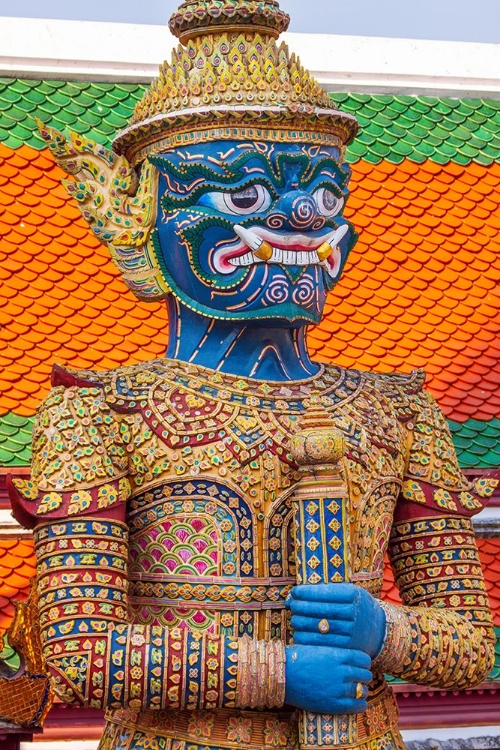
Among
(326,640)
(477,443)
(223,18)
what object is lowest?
(477,443)

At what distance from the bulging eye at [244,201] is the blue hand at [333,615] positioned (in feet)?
3.47

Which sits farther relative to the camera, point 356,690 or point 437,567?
point 437,567

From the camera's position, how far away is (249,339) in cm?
466

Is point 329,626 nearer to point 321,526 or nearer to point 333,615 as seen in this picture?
point 333,615

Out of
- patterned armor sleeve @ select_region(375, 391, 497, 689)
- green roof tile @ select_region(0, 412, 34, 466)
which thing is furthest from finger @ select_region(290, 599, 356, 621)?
green roof tile @ select_region(0, 412, 34, 466)

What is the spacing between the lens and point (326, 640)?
4.21 metres

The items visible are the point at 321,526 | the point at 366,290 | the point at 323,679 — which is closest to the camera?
the point at 323,679

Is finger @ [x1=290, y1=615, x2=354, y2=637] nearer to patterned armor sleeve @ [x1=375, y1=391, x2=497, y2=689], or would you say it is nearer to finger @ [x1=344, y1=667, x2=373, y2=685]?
finger @ [x1=344, y1=667, x2=373, y2=685]

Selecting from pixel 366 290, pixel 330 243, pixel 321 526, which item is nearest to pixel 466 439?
pixel 366 290

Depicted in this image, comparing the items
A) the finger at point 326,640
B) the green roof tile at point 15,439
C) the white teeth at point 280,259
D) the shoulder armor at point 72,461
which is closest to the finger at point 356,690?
the finger at point 326,640

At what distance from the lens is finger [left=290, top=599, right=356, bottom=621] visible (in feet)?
13.8

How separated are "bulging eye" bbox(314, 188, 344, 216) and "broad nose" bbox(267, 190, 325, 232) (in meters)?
0.07

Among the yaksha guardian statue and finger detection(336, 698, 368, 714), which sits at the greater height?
the yaksha guardian statue

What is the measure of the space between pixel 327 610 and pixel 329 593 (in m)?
0.04
